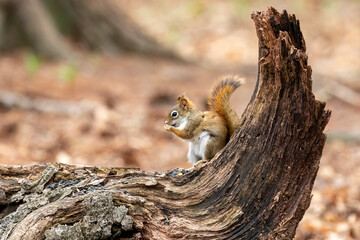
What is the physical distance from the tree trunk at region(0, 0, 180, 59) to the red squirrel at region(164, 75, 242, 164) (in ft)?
20.1

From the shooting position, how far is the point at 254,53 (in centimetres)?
1027

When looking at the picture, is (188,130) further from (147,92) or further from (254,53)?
(254,53)

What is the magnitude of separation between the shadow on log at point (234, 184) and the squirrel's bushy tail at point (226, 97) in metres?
0.30

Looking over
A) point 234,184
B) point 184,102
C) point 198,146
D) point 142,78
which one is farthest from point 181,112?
point 142,78

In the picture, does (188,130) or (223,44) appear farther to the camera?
(223,44)

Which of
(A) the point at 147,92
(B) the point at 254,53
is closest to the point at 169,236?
(A) the point at 147,92

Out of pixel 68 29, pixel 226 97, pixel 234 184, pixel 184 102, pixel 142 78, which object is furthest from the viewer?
pixel 68 29

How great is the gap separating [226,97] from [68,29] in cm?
722

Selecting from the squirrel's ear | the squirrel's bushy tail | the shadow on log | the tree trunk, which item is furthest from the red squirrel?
the tree trunk

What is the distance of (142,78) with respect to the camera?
8.34 meters

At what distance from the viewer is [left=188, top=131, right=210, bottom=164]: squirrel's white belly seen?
282 cm

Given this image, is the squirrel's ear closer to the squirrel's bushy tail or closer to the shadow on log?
the squirrel's bushy tail

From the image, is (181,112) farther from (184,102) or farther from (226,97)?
(226,97)

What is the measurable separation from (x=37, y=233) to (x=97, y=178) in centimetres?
41
